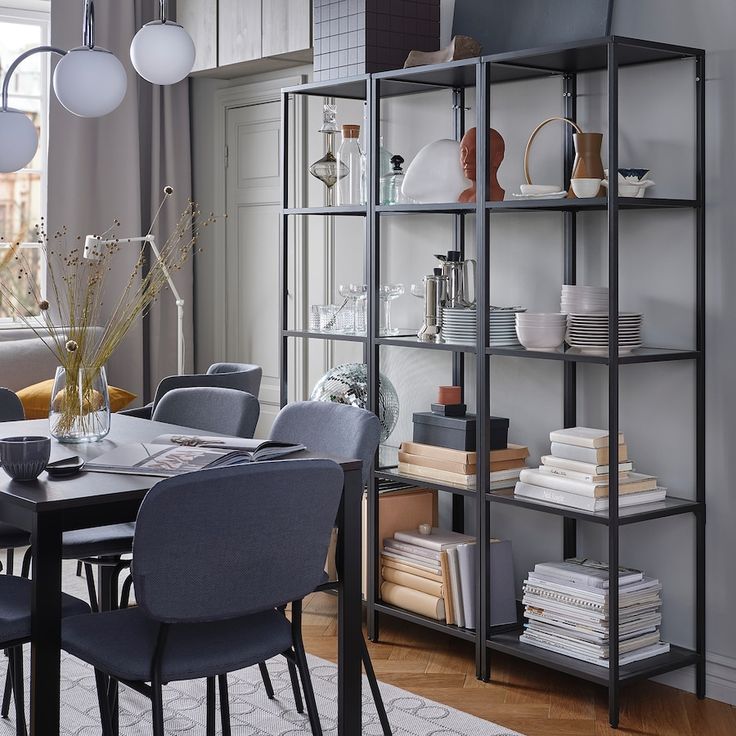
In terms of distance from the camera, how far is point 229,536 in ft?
6.96

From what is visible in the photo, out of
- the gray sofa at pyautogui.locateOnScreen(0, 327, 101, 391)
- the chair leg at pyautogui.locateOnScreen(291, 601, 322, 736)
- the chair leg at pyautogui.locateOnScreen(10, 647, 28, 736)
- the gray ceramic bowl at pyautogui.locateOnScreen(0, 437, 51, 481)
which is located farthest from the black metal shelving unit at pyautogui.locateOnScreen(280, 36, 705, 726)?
the gray sofa at pyautogui.locateOnScreen(0, 327, 101, 391)

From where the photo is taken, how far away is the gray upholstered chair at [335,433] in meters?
2.85

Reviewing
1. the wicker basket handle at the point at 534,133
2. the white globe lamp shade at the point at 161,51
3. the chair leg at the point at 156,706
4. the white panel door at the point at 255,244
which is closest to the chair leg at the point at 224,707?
the chair leg at the point at 156,706

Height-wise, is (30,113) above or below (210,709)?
above

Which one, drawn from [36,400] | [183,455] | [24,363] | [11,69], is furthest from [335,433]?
[24,363]

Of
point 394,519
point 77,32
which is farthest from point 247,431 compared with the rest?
point 77,32

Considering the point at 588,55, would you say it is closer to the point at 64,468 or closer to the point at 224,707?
the point at 64,468

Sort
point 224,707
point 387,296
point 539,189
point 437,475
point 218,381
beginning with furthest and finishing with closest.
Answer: point 218,381 → point 387,296 → point 437,475 → point 539,189 → point 224,707

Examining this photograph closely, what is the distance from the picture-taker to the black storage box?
3.58 meters

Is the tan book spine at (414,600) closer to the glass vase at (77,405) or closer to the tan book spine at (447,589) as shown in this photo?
the tan book spine at (447,589)

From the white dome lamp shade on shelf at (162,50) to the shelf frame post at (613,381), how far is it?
1.11 metres

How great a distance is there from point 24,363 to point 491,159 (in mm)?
2566

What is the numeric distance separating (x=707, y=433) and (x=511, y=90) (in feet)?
4.39

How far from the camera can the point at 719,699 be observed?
3.27 m
